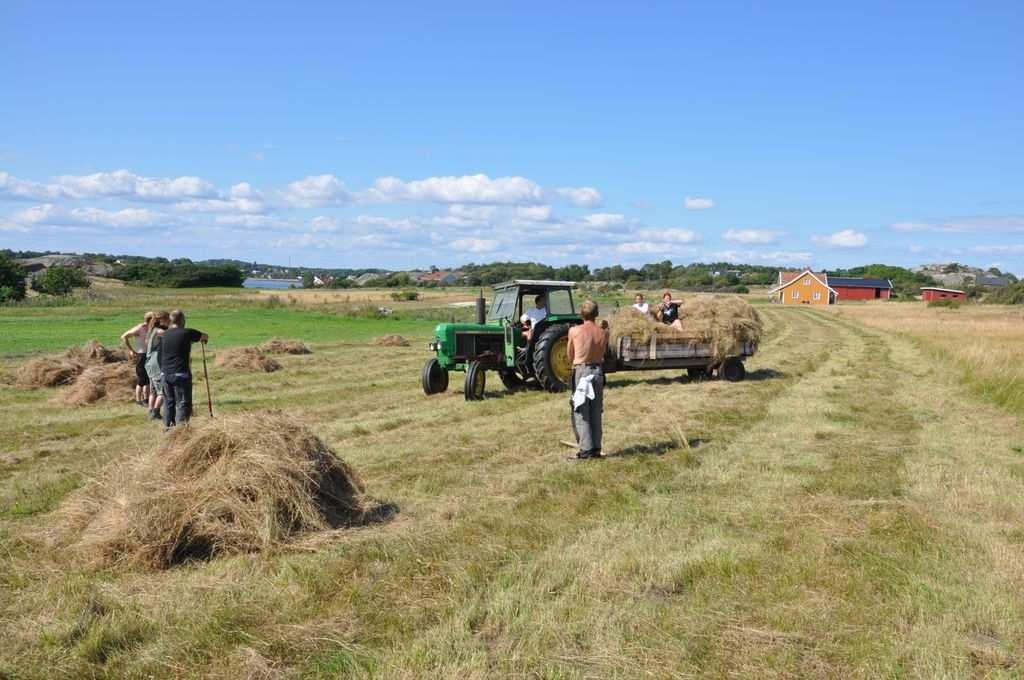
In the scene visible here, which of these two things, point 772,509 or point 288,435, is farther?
point 772,509

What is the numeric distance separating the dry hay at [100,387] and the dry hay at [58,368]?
1397 millimetres

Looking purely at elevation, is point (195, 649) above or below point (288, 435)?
below

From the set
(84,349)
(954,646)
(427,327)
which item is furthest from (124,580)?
(427,327)

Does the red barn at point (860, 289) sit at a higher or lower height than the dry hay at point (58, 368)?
higher

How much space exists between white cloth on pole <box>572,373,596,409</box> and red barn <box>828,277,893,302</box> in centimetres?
9343

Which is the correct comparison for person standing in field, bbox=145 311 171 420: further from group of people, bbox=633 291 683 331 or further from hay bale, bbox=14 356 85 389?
group of people, bbox=633 291 683 331

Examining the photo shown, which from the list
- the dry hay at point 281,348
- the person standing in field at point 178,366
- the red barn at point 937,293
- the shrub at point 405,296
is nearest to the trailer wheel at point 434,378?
the person standing in field at point 178,366

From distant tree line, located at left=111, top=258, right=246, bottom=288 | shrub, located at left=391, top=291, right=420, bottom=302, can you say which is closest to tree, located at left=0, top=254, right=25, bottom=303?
distant tree line, located at left=111, top=258, right=246, bottom=288

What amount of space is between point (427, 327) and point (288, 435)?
32334 millimetres

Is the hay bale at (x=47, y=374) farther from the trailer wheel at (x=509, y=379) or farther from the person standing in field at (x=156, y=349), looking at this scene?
the trailer wheel at (x=509, y=379)

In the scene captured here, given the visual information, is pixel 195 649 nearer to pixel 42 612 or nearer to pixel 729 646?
pixel 42 612

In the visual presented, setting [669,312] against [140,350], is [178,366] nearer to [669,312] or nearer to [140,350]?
[140,350]

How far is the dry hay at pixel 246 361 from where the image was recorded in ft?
59.5

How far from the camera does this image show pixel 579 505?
679cm
